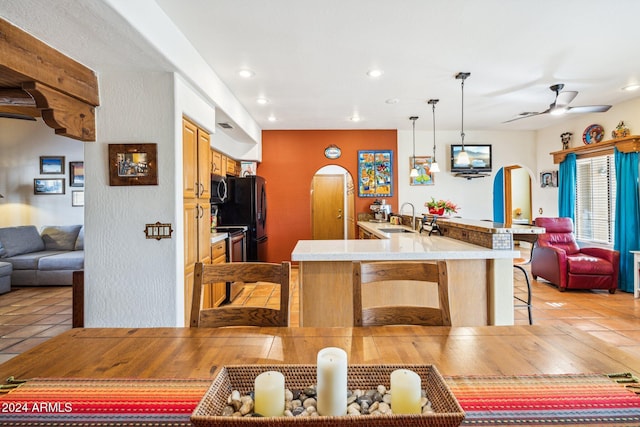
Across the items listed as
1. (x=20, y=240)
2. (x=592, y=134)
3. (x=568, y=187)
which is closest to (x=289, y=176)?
(x=20, y=240)

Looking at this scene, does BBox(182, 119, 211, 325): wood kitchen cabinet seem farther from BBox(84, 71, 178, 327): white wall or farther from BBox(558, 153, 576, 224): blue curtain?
BBox(558, 153, 576, 224): blue curtain

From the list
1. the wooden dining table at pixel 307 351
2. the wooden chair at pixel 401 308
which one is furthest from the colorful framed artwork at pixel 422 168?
the wooden dining table at pixel 307 351

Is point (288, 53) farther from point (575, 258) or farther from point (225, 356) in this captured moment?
point (575, 258)

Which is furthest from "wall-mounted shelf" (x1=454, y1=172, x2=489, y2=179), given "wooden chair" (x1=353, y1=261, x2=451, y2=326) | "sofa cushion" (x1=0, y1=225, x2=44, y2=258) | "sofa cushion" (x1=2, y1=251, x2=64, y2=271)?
"sofa cushion" (x1=0, y1=225, x2=44, y2=258)

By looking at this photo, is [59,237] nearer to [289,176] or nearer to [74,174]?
[74,174]

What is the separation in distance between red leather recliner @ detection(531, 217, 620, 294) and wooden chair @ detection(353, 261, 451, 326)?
417cm

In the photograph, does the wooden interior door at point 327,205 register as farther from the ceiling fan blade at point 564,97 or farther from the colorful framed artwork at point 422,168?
the ceiling fan blade at point 564,97

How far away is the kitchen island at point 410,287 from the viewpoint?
240cm

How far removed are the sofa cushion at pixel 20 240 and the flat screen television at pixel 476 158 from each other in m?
7.10

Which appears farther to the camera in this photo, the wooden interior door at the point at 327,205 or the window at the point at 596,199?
the wooden interior door at the point at 327,205

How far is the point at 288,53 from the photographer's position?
301 centimetres

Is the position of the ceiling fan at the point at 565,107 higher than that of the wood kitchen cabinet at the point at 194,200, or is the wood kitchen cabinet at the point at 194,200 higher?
the ceiling fan at the point at 565,107

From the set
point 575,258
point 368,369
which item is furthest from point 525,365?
point 575,258

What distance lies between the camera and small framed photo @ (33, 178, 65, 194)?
5.51 meters
